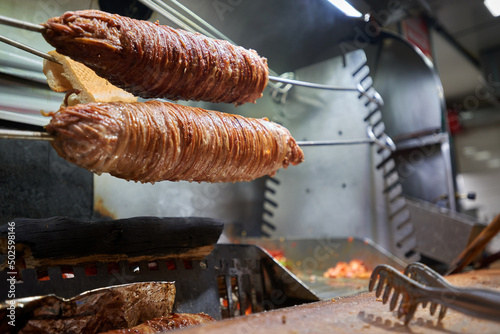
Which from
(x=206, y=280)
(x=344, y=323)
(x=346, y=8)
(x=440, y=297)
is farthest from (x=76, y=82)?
(x=346, y=8)

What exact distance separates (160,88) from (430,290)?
1.24 metres

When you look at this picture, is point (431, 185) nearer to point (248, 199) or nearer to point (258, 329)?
point (248, 199)

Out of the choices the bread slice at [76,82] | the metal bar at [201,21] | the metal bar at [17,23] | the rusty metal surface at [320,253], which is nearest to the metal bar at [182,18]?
the metal bar at [201,21]

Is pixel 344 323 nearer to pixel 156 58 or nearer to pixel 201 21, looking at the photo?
pixel 156 58

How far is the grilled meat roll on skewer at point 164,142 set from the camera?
126 cm

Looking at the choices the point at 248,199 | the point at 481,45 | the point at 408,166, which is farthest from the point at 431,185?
the point at 481,45

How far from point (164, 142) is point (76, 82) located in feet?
2.09

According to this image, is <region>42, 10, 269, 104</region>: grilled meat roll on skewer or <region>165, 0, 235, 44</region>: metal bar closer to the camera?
<region>42, 10, 269, 104</region>: grilled meat roll on skewer

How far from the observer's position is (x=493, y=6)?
532cm

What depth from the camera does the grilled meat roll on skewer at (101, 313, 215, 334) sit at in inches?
53.3

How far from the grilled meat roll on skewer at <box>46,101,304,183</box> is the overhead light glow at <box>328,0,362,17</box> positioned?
1.21 m

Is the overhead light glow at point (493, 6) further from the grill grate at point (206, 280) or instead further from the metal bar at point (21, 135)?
the metal bar at point (21, 135)

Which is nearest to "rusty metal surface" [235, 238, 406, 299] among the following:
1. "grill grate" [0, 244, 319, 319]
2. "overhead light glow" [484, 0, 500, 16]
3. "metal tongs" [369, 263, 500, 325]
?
"grill grate" [0, 244, 319, 319]

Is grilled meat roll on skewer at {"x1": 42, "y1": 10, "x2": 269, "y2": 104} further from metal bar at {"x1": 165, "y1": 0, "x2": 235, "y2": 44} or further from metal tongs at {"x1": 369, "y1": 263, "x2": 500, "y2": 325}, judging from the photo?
metal tongs at {"x1": 369, "y1": 263, "x2": 500, "y2": 325}
